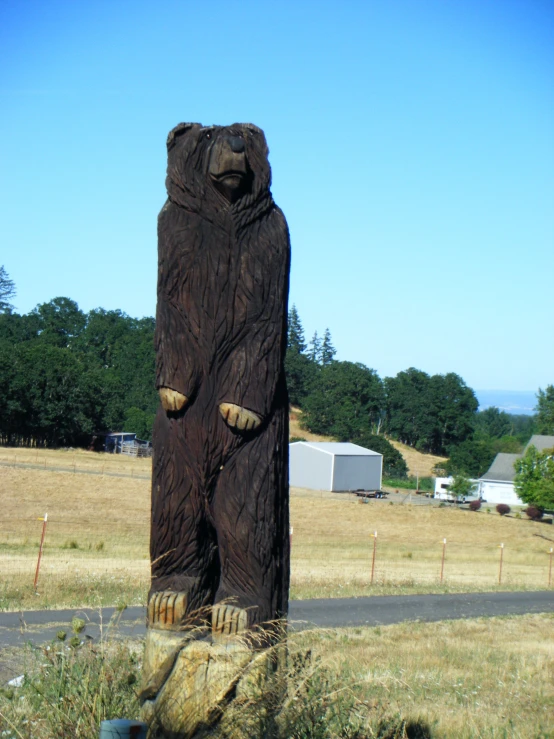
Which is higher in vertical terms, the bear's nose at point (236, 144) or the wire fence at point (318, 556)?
the bear's nose at point (236, 144)

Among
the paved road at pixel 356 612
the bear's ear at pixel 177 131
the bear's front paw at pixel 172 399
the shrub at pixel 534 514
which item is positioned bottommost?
the shrub at pixel 534 514

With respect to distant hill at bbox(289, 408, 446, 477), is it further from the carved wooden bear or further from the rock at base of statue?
the rock at base of statue

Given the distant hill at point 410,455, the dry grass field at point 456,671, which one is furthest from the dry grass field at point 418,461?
the dry grass field at point 456,671

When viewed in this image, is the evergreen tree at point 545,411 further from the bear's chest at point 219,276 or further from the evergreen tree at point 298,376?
the bear's chest at point 219,276

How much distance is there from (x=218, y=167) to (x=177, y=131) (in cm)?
43

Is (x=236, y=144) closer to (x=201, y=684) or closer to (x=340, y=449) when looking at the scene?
(x=201, y=684)

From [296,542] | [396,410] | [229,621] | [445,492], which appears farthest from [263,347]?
[396,410]

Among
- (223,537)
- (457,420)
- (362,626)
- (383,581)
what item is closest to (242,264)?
(223,537)

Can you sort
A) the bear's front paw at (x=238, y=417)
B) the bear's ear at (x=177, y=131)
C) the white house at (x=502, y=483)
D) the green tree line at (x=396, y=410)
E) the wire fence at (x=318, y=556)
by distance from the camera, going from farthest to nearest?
the green tree line at (x=396, y=410)
the white house at (x=502, y=483)
the wire fence at (x=318, y=556)
the bear's ear at (x=177, y=131)
the bear's front paw at (x=238, y=417)

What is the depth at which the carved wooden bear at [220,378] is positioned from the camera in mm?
4898

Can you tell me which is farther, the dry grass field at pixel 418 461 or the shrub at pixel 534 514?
the dry grass field at pixel 418 461

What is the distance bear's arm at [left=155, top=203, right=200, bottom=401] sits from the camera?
4906mm

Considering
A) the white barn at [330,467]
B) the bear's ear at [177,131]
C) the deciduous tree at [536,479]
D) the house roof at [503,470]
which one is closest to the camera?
the bear's ear at [177,131]

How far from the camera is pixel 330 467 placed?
50219 mm
